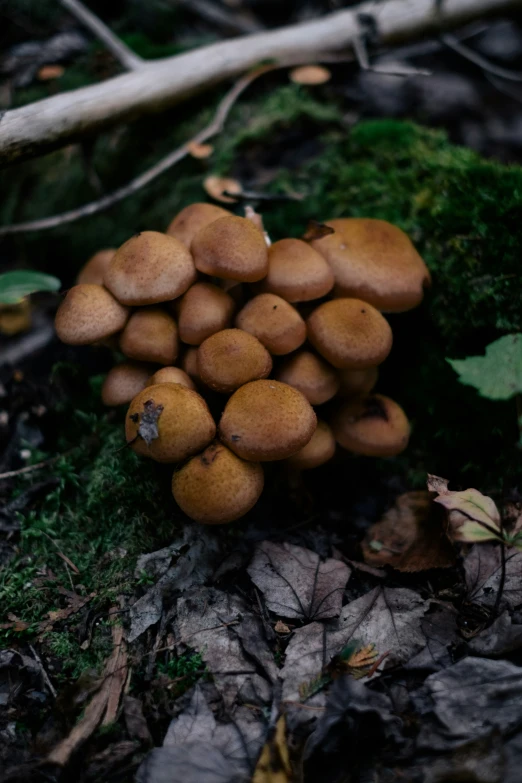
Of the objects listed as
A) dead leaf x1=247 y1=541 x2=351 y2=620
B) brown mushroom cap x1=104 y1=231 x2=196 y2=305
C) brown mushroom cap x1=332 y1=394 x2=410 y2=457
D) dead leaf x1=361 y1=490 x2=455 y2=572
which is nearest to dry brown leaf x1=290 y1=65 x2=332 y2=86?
brown mushroom cap x1=104 y1=231 x2=196 y2=305

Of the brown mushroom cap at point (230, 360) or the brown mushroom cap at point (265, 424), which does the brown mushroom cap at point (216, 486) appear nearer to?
the brown mushroom cap at point (265, 424)

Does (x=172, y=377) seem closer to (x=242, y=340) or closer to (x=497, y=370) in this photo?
(x=242, y=340)

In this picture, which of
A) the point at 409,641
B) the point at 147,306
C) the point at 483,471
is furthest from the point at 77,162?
the point at 409,641

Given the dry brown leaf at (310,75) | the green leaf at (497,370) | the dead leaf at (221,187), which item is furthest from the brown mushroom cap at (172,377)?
the dry brown leaf at (310,75)

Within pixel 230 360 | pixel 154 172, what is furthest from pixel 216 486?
pixel 154 172

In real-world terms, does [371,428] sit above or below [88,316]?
below

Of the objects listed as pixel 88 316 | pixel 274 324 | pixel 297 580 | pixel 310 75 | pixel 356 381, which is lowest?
pixel 297 580

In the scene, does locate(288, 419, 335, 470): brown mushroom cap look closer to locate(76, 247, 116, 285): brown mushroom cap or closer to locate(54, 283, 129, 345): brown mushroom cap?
locate(54, 283, 129, 345): brown mushroom cap
